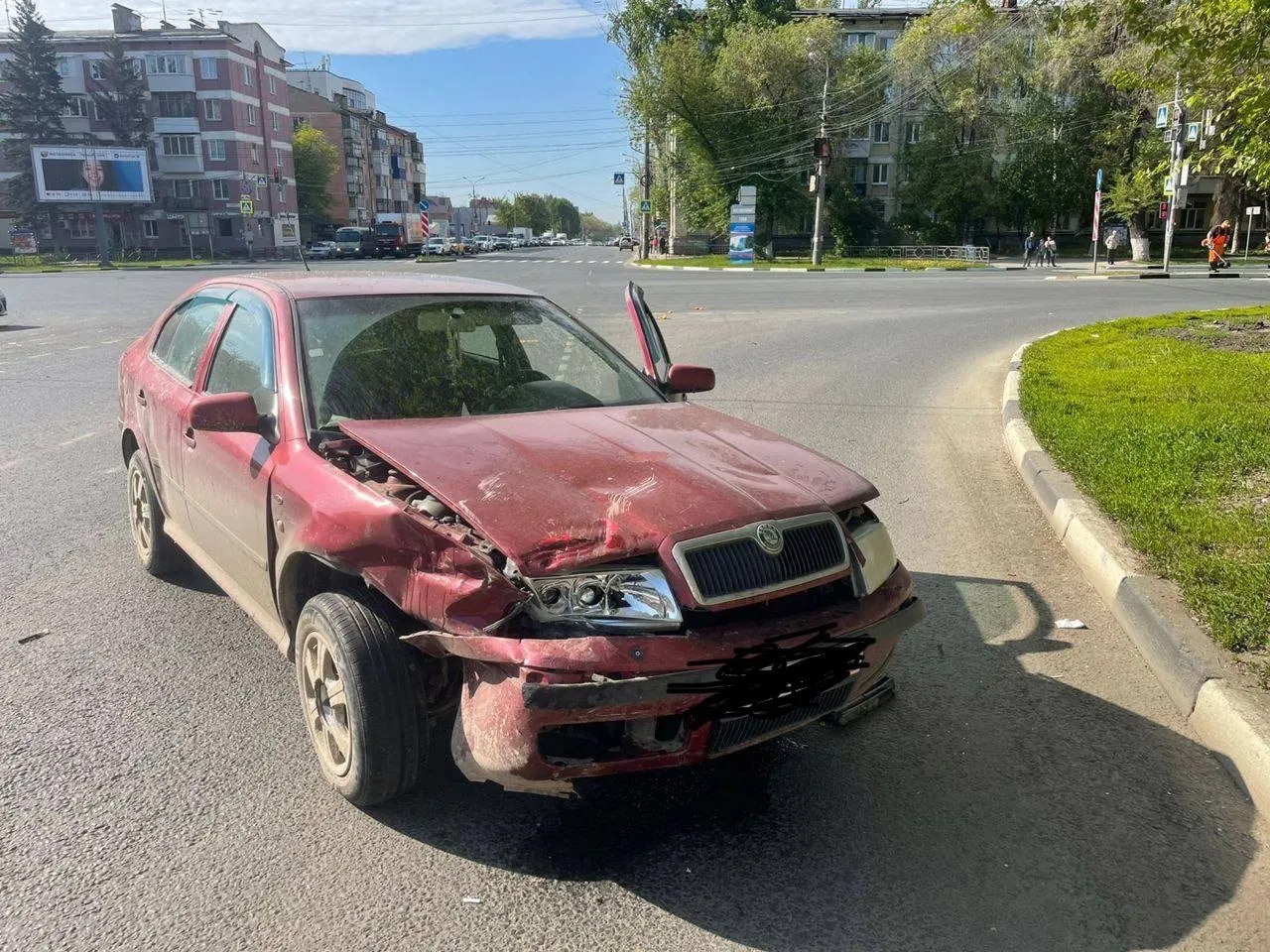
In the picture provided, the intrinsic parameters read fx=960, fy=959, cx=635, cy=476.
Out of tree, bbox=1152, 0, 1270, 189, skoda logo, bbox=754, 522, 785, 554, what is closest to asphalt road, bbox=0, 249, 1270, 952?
skoda logo, bbox=754, 522, 785, 554

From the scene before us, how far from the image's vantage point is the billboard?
198 ft

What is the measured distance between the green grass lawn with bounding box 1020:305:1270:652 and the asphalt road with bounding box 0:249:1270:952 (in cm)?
51

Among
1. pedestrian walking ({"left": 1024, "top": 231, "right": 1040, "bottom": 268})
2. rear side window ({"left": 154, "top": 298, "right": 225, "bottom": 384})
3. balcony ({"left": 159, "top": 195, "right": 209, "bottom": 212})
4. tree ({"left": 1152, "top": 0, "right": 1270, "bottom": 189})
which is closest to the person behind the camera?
rear side window ({"left": 154, "top": 298, "right": 225, "bottom": 384})

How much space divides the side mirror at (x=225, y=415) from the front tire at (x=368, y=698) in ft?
2.48

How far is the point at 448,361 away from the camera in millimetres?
3930

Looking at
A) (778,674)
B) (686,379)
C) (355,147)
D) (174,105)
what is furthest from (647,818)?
(355,147)

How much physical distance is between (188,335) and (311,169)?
85.2 metres

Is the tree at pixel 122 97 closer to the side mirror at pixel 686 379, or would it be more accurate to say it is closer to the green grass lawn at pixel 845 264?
the green grass lawn at pixel 845 264

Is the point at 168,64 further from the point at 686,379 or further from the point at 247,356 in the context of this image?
the point at 686,379

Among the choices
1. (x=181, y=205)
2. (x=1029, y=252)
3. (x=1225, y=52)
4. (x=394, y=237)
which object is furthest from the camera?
(x=181, y=205)

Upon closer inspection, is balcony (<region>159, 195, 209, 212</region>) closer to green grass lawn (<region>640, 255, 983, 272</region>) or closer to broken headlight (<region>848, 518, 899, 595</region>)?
green grass lawn (<region>640, 255, 983, 272</region>)

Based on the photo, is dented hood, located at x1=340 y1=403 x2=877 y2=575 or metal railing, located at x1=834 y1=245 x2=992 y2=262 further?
metal railing, located at x1=834 y1=245 x2=992 y2=262

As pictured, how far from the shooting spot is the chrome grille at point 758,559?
8.77 feet

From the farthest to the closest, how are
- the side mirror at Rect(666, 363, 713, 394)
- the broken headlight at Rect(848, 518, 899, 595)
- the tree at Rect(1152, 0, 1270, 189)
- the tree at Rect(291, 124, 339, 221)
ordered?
1. the tree at Rect(291, 124, 339, 221)
2. the tree at Rect(1152, 0, 1270, 189)
3. the side mirror at Rect(666, 363, 713, 394)
4. the broken headlight at Rect(848, 518, 899, 595)
